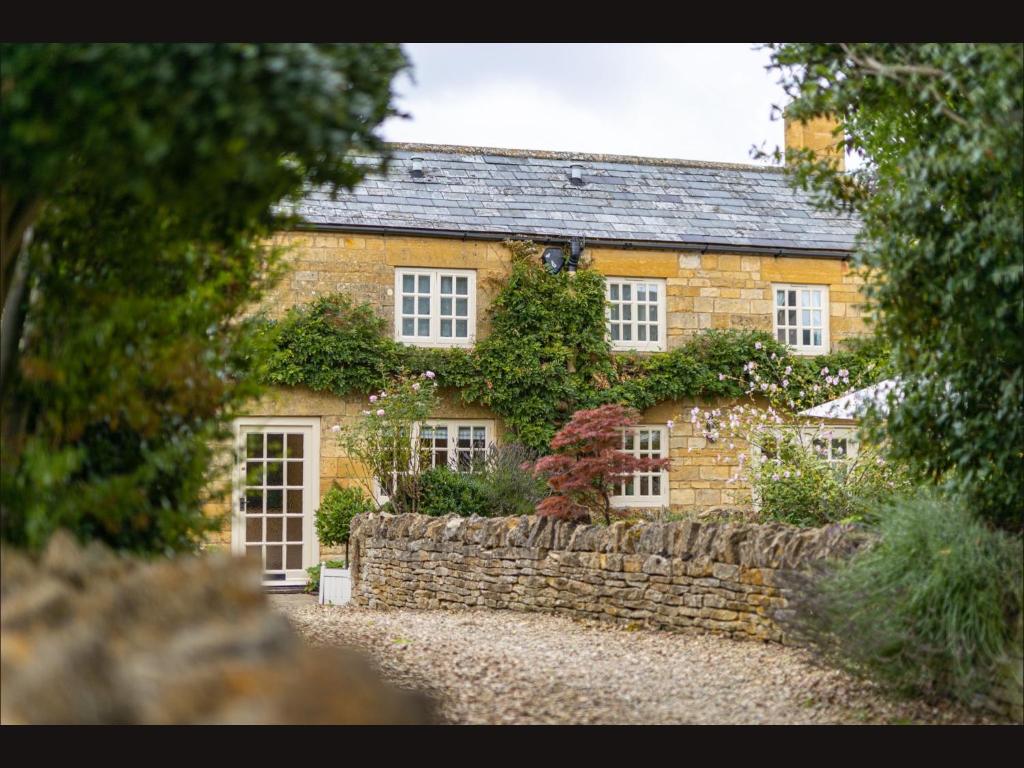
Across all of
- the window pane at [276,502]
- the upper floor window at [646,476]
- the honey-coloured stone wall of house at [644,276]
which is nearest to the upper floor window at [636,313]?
the honey-coloured stone wall of house at [644,276]

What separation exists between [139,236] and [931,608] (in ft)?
13.6

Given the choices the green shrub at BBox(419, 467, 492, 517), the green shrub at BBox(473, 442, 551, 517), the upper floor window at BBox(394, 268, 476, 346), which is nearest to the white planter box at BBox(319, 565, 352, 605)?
the green shrub at BBox(419, 467, 492, 517)

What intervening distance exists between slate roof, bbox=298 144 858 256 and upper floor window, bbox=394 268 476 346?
2.06 feet

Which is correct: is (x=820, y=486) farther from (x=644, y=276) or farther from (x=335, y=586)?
(x=644, y=276)

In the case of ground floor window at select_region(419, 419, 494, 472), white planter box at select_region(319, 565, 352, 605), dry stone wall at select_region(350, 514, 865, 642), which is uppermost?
ground floor window at select_region(419, 419, 494, 472)

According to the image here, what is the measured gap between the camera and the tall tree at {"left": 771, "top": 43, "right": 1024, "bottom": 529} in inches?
211

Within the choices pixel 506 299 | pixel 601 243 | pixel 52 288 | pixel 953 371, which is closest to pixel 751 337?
pixel 601 243

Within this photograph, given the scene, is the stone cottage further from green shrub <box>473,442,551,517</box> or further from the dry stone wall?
the dry stone wall

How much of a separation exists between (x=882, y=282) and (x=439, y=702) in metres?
3.18

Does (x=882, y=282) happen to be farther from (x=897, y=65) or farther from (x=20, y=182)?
(x=20, y=182)

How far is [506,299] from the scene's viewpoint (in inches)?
604

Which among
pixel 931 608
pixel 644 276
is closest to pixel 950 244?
pixel 931 608

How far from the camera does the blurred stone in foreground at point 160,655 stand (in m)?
2.98

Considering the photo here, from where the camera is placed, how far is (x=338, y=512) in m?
13.8
